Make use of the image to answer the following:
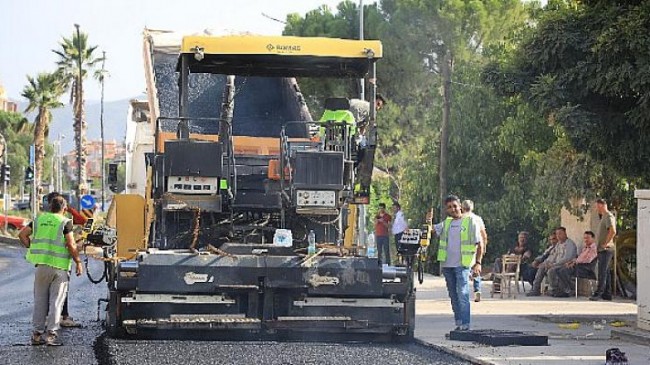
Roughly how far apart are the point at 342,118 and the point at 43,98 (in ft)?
180

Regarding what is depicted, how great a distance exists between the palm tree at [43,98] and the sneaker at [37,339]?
5330cm

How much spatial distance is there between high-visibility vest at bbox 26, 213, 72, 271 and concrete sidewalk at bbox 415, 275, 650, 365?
11.4ft

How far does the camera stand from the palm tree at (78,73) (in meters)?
62.1

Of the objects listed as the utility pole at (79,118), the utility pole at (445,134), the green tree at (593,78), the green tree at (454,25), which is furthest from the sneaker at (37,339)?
the utility pole at (79,118)

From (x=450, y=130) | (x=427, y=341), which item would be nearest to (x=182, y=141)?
(x=427, y=341)

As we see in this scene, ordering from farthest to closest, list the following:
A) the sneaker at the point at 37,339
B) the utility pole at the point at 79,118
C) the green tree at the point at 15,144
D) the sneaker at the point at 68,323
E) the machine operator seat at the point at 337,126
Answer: the green tree at the point at 15,144 → the utility pole at the point at 79,118 → the sneaker at the point at 68,323 → the machine operator seat at the point at 337,126 → the sneaker at the point at 37,339

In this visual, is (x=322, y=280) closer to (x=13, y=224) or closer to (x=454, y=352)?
(x=454, y=352)

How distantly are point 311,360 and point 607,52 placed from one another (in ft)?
15.5

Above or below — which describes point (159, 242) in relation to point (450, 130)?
below

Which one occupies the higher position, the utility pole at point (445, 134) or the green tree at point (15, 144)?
the green tree at point (15, 144)

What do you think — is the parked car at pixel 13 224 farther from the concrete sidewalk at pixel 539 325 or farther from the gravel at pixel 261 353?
the gravel at pixel 261 353

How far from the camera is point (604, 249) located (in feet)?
58.1

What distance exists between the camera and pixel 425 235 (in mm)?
12953

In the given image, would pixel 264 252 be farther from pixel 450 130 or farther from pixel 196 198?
pixel 450 130
